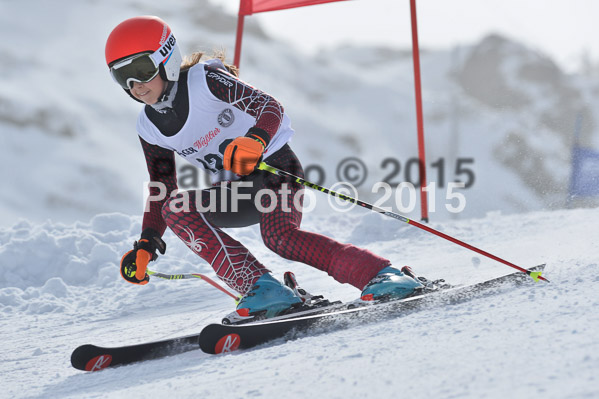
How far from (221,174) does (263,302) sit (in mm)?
637

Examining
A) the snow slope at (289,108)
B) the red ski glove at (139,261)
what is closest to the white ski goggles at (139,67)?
the red ski glove at (139,261)

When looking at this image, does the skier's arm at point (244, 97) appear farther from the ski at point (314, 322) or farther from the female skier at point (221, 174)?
the ski at point (314, 322)

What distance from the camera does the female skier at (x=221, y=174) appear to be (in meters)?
2.42

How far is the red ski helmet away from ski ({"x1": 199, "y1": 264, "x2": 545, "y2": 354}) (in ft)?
3.41

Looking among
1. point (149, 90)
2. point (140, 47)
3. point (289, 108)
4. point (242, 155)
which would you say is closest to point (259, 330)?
point (242, 155)

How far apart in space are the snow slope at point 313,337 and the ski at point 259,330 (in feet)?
0.21

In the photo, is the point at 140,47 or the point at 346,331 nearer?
the point at 346,331

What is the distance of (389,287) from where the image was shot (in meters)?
2.33

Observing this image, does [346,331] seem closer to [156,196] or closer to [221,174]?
[221,174]

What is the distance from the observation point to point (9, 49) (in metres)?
28.0

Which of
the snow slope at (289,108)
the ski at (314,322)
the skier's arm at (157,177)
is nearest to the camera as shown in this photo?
the ski at (314,322)

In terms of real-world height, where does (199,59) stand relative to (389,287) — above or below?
above

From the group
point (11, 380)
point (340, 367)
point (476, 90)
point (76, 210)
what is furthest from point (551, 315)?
point (476, 90)

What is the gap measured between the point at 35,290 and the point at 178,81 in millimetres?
1987
